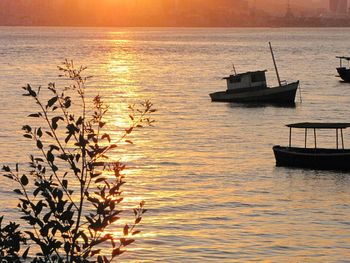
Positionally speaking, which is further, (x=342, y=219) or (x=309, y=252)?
(x=342, y=219)

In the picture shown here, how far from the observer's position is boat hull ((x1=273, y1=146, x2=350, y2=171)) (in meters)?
54.4

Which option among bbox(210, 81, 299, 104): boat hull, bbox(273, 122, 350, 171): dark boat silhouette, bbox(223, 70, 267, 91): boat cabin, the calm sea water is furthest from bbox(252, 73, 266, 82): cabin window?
bbox(273, 122, 350, 171): dark boat silhouette

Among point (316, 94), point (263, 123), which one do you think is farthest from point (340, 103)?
point (263, 123)

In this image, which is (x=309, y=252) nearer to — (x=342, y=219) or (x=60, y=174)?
(x=342, y=219)

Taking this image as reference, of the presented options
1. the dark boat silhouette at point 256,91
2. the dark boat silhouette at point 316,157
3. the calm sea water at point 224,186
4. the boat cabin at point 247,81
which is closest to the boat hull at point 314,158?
the dark boat silhouette at point 316,157

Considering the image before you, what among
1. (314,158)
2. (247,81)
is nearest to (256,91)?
(247,81)

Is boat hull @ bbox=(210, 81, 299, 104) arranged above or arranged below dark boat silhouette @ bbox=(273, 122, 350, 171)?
below

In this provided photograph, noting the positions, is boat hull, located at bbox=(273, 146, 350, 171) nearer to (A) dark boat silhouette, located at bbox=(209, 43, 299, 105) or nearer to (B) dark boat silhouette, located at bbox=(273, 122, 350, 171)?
(B) dark boat silhouette, located at bbox=(273, 122, 350, 171)

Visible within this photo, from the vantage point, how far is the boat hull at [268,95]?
324 ft

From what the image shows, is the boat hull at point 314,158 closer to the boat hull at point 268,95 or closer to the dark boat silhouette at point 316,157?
the dark boat silhouette at point 316,157

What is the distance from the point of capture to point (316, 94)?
393ft

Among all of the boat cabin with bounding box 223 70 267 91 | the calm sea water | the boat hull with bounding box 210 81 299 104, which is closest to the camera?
the calm sea water

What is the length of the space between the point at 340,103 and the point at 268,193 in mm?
57723

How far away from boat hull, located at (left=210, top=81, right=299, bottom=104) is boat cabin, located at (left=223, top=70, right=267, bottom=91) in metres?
0.86
